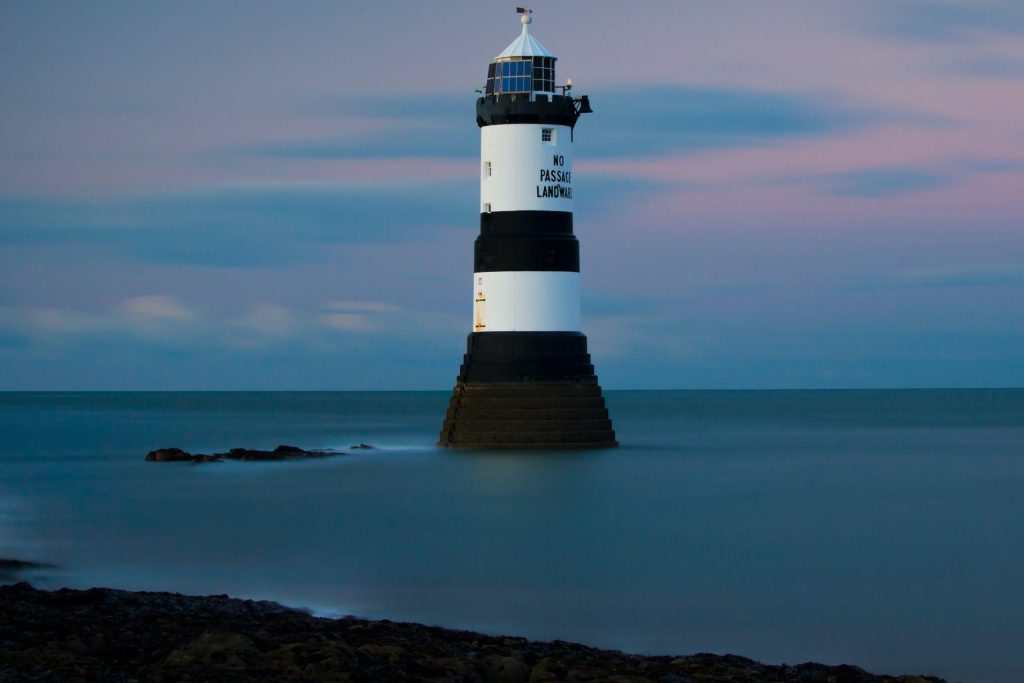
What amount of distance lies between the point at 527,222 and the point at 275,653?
21.9 m

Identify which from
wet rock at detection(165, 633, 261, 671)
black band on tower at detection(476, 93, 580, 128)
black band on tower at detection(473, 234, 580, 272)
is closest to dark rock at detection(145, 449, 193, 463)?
black band on tower at detection(473, 234, 580, 272)

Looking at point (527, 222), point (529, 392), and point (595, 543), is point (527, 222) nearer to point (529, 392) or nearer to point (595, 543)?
point (529, 392)

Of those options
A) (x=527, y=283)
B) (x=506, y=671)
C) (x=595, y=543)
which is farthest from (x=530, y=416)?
(x=506, y=671)

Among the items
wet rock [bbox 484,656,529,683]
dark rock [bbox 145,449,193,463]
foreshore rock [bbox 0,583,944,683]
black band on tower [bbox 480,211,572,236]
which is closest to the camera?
foreshore rock [bbox 0,583,944,683]

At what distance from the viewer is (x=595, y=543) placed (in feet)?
70.3

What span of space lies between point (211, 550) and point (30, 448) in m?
30.7

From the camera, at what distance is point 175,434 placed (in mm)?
59438

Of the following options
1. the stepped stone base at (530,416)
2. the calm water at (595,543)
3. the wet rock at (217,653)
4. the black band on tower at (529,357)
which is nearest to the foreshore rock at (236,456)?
the calm water at (595,543)

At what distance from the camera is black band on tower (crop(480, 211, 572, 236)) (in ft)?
104

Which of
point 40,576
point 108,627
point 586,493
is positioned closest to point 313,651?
point 108,627

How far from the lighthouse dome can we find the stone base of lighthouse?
531cm

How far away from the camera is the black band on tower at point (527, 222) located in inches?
1242

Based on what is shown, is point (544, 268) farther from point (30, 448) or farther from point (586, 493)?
point (30, 448)

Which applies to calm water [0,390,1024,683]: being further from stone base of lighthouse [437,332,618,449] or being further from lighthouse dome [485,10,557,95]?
lighthouse dome [485,10,557,95]
